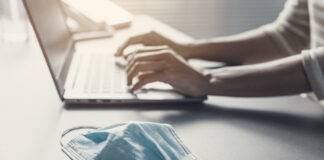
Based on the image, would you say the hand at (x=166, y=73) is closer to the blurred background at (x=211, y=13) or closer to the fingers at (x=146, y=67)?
the fingers at (x=146, y=67)

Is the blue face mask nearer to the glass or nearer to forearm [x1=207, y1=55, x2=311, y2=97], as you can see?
forearm [x1=207, y1=55, x2=311, y2=97]

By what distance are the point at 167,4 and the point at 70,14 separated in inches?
24.2

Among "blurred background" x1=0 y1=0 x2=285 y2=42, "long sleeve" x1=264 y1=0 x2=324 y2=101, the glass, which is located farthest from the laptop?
"blurred background" x1=0 y1=0 x2=285 y2=42

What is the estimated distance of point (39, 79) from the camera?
3.80 feet

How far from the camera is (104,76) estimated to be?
1.15 m

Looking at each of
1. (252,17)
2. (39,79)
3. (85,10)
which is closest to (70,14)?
(85,10)

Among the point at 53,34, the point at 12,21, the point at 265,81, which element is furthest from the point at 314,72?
the point at 12,21

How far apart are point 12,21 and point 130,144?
890 mm

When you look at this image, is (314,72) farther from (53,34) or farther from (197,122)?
(53,34)

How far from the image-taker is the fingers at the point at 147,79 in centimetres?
104

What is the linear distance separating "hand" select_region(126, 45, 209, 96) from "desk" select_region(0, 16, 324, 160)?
44 mm

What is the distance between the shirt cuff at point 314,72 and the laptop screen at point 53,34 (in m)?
0.53

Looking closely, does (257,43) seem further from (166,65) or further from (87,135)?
(87,135)

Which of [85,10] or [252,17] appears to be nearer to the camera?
[85,10]
